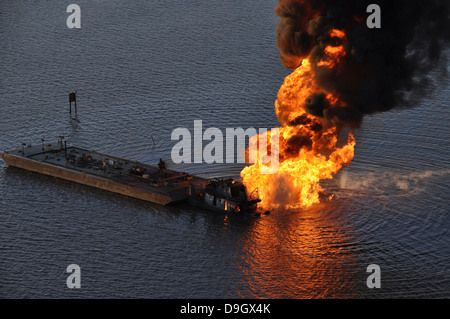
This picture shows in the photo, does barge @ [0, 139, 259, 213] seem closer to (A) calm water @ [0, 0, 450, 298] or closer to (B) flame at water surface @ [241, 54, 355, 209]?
(A) calm water @ [0, 0, 450, 298]

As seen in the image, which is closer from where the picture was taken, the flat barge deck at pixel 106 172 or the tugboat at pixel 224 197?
the tugboat at pixel 224 197

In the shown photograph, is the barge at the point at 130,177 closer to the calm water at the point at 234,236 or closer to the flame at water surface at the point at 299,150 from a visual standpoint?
the calm water at the point at 234,236

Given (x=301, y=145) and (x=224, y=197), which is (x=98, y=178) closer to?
(x=224, y=197)

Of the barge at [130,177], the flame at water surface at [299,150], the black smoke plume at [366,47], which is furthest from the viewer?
the barge at [130,177]

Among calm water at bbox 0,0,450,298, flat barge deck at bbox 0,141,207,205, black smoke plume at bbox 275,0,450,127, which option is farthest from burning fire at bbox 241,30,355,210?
flat barge deck at bbox 0,141,207,205

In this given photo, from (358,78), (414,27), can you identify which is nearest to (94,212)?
(358,78)
